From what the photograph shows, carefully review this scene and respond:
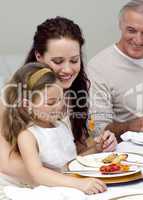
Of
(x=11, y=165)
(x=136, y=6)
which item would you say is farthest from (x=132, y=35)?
(x=11, y=165)

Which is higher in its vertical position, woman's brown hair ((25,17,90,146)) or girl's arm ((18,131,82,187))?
woman's brown hair ((25,17,90,146))

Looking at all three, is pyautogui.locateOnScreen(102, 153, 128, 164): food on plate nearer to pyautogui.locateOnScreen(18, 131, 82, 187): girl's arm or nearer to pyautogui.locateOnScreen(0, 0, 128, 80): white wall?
pyautogui.locateOnScreen(18, 131, 82, 187): girl's arm

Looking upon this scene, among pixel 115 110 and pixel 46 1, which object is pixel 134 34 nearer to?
pixel 115 110

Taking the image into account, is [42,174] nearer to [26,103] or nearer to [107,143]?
[26,103]

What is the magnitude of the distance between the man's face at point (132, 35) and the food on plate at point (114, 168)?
952 millimetres

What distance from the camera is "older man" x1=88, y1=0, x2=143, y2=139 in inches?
79.8

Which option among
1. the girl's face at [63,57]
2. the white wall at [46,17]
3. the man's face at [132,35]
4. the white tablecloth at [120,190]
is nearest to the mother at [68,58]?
the girl's face at [63,57]

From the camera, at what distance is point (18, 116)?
129 cm

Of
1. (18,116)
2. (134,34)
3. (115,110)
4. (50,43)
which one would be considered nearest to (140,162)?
(18,116)

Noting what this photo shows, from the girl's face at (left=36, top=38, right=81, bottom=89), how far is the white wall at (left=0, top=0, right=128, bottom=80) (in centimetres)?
95

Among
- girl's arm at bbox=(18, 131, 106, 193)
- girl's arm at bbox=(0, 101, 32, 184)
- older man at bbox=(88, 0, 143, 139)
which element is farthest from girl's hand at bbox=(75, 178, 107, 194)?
older man at bbox=(88, 0, 143, 139)

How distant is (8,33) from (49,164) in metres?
1.43

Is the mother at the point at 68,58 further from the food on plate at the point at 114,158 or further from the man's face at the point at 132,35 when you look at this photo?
the man's face at the point at 132,35

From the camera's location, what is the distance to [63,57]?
1.47m
